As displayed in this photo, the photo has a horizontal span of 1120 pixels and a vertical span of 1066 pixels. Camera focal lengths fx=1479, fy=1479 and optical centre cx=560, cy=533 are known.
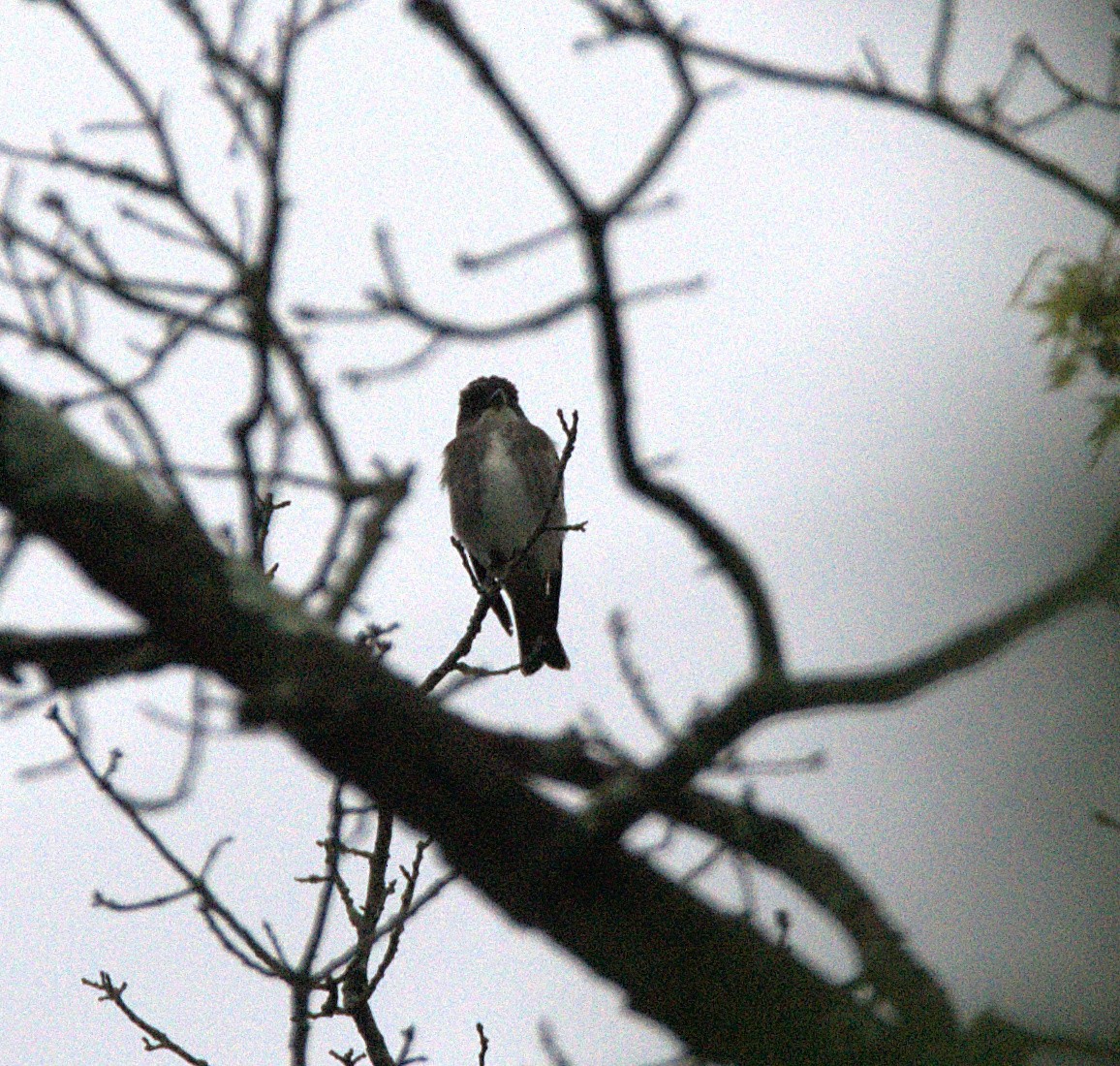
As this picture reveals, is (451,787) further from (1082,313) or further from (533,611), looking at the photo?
(533,611)

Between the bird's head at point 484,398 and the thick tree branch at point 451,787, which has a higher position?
the bird's head at point 484,398

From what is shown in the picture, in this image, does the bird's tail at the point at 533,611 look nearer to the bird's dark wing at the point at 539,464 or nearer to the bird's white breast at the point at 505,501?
the bird's white breast at the point at 505,501

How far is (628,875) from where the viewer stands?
1.80 metres

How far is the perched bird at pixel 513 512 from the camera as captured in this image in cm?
789

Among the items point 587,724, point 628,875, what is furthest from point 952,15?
point 628,875

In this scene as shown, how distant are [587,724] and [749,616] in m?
0.26

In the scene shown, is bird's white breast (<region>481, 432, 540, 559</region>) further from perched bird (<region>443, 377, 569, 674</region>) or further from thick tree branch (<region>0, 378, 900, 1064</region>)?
thick tree branch (<region>0, 378, 900, 1064</region>)

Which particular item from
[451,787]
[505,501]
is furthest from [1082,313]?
[505,501]

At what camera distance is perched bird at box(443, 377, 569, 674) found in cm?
789

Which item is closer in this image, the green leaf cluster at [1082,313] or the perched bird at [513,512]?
the green leaf cluster at [1082,313]

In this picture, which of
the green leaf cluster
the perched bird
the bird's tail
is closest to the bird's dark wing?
the perched bird

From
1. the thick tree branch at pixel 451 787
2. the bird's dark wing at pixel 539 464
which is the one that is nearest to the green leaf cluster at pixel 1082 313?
the thick tree branch at pixel 451 787

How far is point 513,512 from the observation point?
7.94 metres

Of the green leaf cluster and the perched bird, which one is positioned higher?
the perched bird
